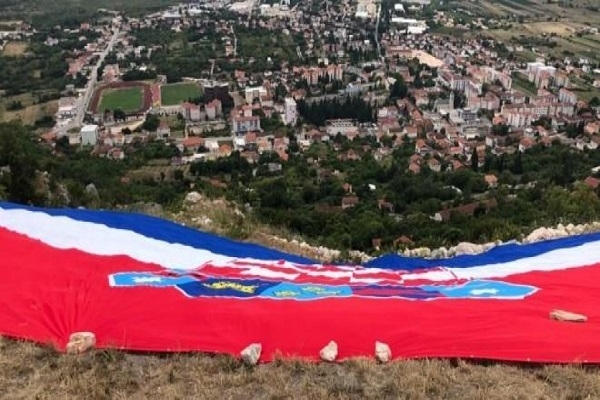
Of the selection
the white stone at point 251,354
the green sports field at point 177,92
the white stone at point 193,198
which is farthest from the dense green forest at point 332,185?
the green sports field at point 177,92

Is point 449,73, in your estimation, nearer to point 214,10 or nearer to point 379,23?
point 379,23

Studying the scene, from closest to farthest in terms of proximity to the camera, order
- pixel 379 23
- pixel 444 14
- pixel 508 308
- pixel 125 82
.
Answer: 1. pixel 508 308
2. pixel 125 82
3. pixel 379 23
4. pixel 444 14

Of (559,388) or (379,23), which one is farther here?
(379,23)

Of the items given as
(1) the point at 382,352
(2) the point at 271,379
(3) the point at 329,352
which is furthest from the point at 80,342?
(1) the point at 382,352

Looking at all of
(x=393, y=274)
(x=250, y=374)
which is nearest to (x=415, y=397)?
(x=250, y=374)

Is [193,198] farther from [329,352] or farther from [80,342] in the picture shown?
[329,352]
